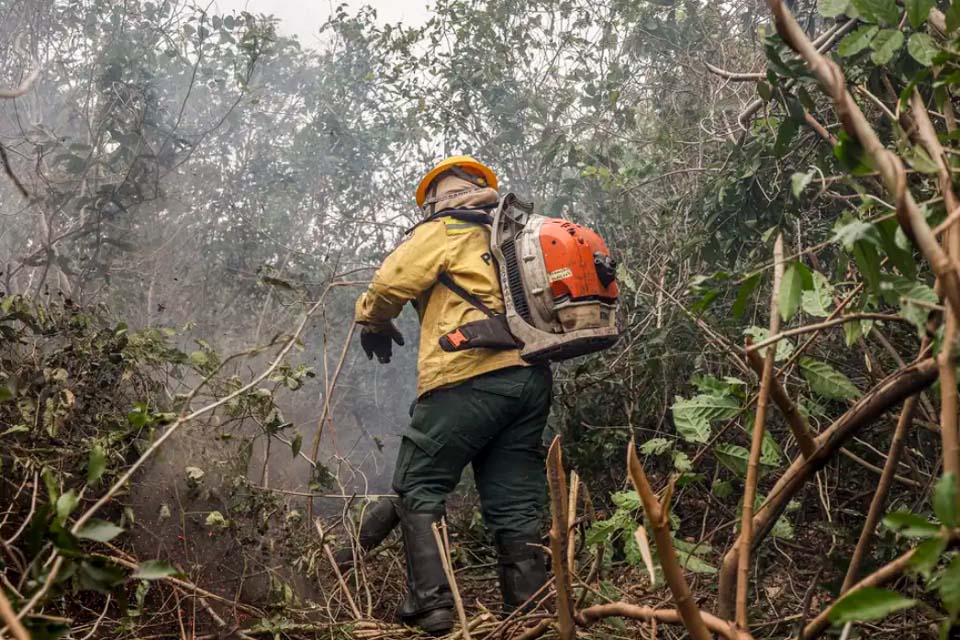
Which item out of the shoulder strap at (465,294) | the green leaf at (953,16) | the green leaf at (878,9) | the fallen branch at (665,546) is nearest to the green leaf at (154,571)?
the fallen branch at (665,546)

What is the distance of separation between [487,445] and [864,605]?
2.92m

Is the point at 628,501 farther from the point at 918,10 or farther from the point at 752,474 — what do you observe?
the point at 918,10

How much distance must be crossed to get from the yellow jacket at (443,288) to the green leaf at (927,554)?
2.74 metres

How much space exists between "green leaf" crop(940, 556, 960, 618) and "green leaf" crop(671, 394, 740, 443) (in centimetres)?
65

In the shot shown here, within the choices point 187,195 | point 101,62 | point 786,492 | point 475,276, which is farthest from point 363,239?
point 786,492

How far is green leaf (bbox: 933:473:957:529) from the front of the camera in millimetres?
737

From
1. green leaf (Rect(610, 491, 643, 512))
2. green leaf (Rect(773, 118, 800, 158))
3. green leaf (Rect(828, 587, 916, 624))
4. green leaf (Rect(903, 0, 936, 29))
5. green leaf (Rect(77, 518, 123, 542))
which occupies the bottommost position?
green leaf (Rect(610, 491, 643, 512))

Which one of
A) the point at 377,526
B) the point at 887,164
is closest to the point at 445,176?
the point at 377,526

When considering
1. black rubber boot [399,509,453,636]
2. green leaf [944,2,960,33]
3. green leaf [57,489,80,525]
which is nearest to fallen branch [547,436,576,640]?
green leaf [57,489,80,525]

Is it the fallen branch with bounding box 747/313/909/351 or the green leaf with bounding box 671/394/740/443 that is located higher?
the fallen branch with bounding box 747/313/909/351

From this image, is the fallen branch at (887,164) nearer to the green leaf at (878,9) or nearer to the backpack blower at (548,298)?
the green leaf at (878,9)

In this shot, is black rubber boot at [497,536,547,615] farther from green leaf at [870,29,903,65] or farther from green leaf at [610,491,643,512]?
green leaf at [870,29,903,65]

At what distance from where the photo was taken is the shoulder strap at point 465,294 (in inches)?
140

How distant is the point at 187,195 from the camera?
31.4ft
